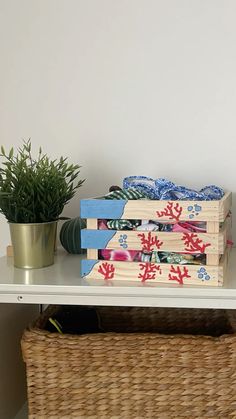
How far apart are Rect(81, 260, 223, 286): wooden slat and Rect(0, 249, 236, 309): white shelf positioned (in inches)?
0.8

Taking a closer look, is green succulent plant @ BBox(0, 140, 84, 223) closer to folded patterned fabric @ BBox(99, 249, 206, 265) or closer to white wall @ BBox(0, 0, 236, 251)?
folded patterned fabric @ BBox(99, 249, 206, 265)

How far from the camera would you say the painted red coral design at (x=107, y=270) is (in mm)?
993

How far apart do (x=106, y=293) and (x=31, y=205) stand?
26 cm

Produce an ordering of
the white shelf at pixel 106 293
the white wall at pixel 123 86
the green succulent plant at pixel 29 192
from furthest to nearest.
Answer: the white wall at pixel 123 86 → the green succulent plant at pixel 29 192 → the white shelf at pixel 106 293

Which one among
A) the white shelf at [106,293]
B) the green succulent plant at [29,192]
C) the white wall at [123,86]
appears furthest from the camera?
the white wall at [123,86]

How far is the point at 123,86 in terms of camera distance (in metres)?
1.36

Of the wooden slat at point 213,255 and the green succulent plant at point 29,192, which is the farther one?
the green succulent plant at point 29,192

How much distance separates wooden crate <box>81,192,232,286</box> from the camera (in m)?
0.94

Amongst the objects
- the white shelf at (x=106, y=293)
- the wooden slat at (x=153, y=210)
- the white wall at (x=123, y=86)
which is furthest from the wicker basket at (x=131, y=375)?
the white wall at (x=123, y=86)

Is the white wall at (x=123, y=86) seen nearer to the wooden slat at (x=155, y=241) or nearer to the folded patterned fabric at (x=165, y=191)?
the folded patterned fabric at (x=165, y=191)

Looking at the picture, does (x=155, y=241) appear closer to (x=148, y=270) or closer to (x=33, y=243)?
(x=148, y=270)

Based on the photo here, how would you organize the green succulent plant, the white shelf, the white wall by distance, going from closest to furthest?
the white shelf → the green succulent plant → the white wall

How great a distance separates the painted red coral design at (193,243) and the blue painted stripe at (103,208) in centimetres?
13

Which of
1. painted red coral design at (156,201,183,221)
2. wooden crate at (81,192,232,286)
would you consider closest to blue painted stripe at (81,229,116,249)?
wooden crate at (81,192,232,286)
